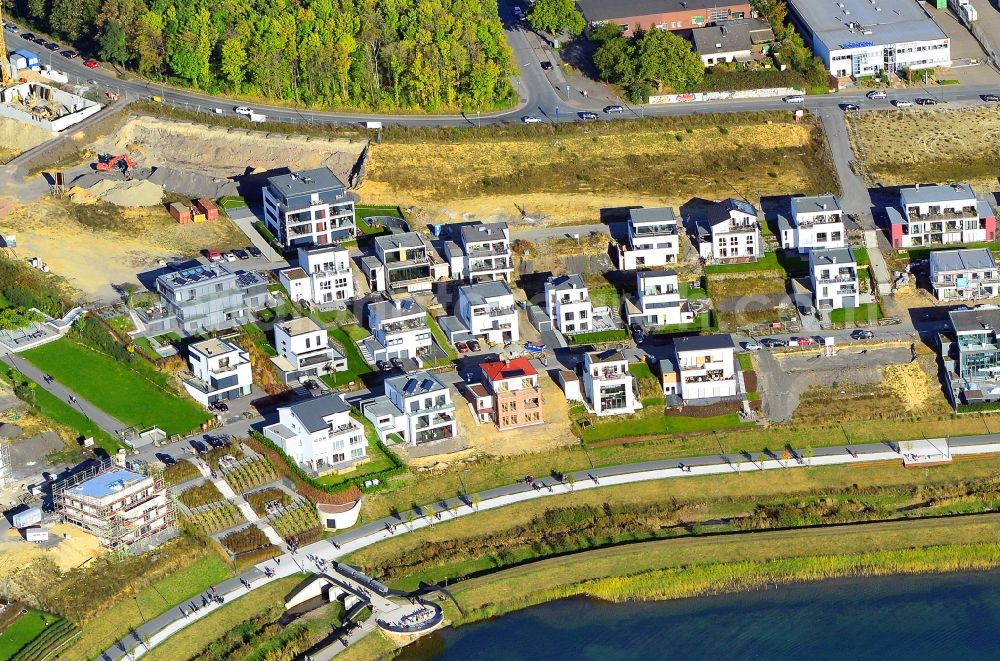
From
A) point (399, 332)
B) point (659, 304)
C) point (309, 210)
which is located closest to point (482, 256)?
point (399, 332)

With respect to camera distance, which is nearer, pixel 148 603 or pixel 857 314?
pixel 148 603

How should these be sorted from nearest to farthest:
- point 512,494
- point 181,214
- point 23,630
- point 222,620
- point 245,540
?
point 23,630 < point 222,620 < point 245,540 < point 512,494 < point 181,214

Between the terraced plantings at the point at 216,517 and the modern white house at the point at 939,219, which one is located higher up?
the modern white house at the point at 939,219

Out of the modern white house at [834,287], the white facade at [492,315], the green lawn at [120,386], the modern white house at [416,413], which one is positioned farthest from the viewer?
the modern white house at [834,287]

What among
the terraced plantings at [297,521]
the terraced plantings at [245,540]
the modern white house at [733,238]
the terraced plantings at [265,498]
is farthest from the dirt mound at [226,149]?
the terraced plantings at [245,540]

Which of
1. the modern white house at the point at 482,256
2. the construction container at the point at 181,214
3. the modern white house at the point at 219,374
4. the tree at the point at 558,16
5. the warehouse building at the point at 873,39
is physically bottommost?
the modern white house at the point at 219,374

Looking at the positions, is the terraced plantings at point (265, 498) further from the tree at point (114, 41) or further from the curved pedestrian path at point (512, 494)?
the tree at point (114, 41)

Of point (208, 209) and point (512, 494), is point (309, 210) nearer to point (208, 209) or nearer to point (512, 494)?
point (208, 209)

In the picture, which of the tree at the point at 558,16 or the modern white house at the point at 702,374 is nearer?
the modern white house at the point at 702,374
